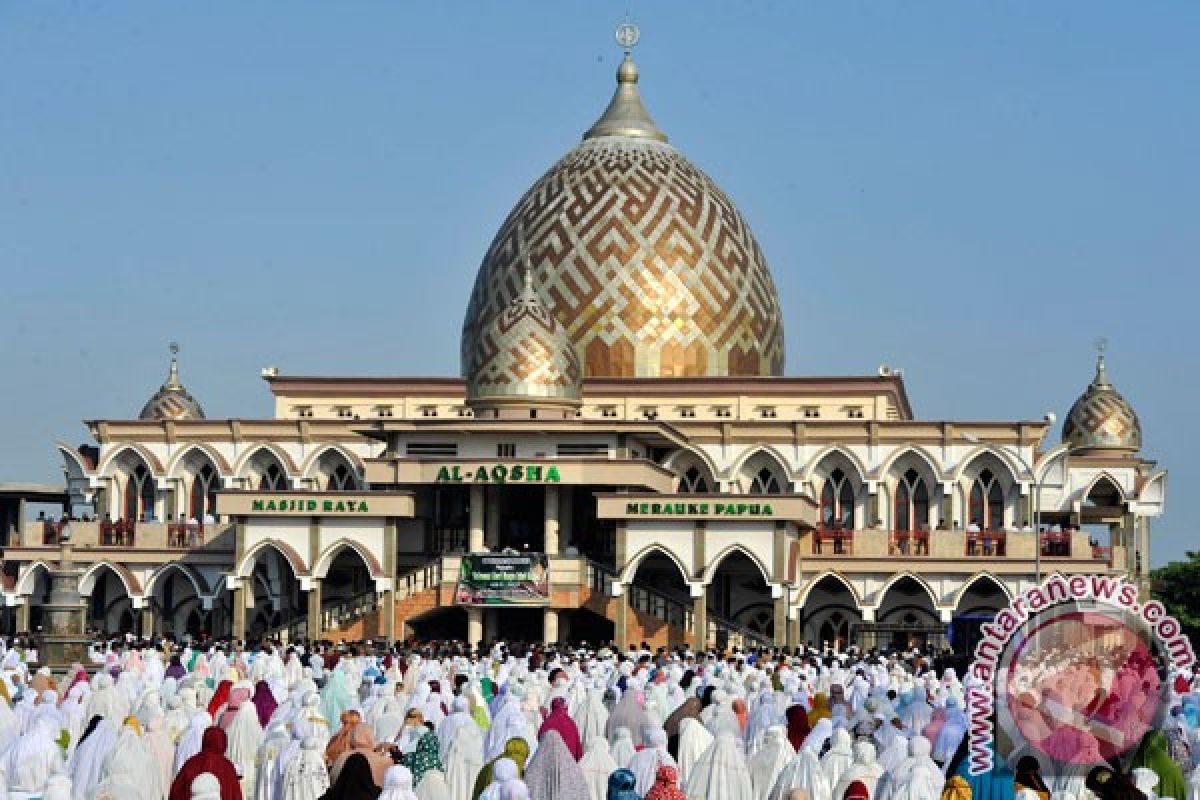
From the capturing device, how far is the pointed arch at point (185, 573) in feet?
180

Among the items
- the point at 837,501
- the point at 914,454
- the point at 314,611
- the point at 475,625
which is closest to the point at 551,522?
the point at 475,625

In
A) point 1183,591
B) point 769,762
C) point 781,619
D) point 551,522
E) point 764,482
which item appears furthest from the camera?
point 1183,591

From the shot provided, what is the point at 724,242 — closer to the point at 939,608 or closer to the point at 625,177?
the point at 625,177

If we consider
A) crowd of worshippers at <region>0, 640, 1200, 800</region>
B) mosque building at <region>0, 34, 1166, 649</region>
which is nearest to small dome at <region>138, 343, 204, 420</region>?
mosque building at <region>0, 34, 1166, 649</region>

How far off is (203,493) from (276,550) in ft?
22.1

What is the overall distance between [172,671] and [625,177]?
34.9 m

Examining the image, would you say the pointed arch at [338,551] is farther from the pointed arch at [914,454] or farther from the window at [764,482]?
the pointed arch at [914,454]

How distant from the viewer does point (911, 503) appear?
56.3m

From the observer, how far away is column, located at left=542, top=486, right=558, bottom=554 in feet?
166

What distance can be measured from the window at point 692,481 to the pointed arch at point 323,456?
7.85 metres

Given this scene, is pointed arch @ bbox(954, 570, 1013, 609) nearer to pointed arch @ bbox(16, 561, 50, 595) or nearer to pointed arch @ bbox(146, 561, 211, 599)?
pointed arch @ bbox(146, 561, 211, 599)

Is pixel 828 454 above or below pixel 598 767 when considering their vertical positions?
above

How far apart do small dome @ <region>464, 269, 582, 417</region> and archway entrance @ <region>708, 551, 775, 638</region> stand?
5.35 m

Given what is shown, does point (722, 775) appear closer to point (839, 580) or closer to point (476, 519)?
point (476, 519)
